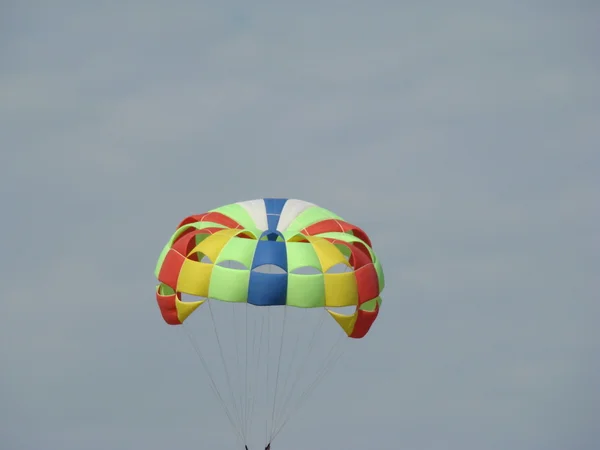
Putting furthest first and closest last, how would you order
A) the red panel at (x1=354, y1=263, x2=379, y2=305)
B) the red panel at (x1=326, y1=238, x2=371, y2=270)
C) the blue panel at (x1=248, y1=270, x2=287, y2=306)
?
the red panel at (x1=326, y1=238, x2=371, y2=270) < the red panel at (x1=354, y1=263, x2=379, y2=305) < the blue panel at (x1=248, y1=270, x2=287, y2=306)

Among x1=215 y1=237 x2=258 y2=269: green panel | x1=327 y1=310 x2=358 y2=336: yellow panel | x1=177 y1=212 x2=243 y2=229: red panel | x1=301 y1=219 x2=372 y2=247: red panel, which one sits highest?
x1=177 y1=212 x2=243 y2=229: red panel

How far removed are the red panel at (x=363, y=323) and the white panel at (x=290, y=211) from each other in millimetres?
3186

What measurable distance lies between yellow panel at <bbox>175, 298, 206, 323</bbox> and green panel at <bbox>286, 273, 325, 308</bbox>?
102 inches

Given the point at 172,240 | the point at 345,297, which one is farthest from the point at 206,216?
the point at 345,297

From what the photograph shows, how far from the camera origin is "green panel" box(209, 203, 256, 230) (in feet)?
193

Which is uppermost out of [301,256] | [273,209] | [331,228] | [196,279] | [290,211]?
[273,209]

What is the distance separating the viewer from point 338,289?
2250 inches

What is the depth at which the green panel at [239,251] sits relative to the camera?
57031mm

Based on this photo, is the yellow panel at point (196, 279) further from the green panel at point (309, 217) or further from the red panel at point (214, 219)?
the green panel at point (309, 217)

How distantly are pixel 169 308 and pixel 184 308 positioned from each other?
0.91 metres

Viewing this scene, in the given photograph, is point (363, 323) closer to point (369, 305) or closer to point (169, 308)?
point (369, 305)

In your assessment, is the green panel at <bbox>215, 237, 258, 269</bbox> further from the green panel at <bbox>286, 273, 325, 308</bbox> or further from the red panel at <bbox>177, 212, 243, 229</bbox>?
the red panel at <bbox>177, 212, 243, 229</bbox>

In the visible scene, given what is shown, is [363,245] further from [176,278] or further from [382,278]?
[176,278]

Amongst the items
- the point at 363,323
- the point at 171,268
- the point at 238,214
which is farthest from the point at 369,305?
the point at 171,268
